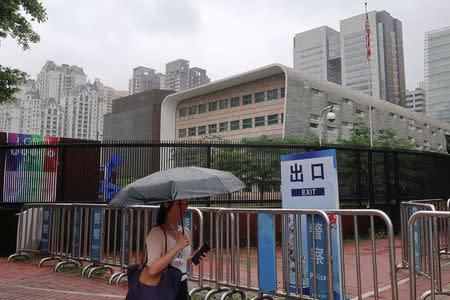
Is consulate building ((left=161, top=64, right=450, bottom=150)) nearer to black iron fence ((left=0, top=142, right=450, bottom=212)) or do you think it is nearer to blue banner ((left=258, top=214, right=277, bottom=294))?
black iron fence ((left=0, top=142, right=450, bottom=212))

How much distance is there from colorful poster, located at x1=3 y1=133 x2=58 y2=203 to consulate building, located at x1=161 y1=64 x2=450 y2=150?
44.2 meters

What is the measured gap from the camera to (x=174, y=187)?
2.99 m

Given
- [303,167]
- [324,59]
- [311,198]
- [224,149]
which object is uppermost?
[324,59]

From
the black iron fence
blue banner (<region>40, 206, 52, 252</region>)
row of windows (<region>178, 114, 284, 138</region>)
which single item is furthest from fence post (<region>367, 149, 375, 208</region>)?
row of windows (<region>178, 114, 284, 138</region>)

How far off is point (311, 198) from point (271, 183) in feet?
19.1

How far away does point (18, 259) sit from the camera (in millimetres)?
9484

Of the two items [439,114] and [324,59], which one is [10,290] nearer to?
[439,114]

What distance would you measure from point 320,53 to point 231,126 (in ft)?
384

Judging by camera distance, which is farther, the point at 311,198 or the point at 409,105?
the point at 409,105

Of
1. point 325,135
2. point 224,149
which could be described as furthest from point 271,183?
point 325,135

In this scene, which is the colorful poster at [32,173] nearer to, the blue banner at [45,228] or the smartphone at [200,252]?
the blue banner at [45,228]

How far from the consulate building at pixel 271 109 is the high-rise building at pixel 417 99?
107111 millimetres

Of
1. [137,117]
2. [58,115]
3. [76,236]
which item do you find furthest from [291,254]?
[58,115]

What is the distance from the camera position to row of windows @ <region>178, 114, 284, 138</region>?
5906 centimetres
